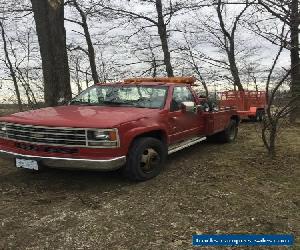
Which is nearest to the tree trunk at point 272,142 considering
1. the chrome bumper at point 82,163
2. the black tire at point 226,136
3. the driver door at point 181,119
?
the driver door at point 181,119

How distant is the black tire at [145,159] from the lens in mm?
6102

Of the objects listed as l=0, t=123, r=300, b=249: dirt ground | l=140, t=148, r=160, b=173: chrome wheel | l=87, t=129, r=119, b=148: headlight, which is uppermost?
l=87, t=129, r=119, b=148: headlight

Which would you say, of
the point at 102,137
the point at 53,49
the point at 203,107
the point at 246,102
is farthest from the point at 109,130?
the point at 246,102

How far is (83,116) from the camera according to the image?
6.18 metres

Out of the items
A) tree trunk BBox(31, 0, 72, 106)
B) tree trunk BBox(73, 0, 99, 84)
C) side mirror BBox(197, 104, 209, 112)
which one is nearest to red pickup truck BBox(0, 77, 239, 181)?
side mirror BBox(197, 104, 209, 112)

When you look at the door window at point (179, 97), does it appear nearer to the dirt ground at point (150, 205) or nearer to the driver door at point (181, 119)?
the driver door at point (181, 119)

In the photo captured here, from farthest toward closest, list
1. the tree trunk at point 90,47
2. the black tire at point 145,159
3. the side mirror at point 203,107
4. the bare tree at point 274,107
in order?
the tree trunk at point 90,47 → the side mirror at point 203,107 → the bare tree at point 274,107 → the black tire at point 145,159

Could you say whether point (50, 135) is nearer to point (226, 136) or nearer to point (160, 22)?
point (226, 136)

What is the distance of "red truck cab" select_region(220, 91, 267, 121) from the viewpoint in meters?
16.5

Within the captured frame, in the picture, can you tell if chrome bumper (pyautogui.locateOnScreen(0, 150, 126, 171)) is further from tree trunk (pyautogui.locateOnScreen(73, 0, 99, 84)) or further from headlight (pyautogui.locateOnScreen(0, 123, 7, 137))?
tree trunk (pyautogui.locateOnScreen(73, 0, 99, 84))

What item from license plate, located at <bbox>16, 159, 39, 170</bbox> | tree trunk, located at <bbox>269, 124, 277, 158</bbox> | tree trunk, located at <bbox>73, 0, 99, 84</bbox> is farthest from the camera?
tree trunk, located at <bbox>73, 0, 99, 84</bbox>

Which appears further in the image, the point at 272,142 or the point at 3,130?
the point at 272,142

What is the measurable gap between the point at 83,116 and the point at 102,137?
0.67m

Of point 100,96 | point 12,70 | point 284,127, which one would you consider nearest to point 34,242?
point 100,96
